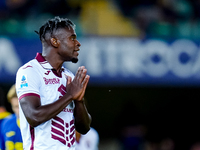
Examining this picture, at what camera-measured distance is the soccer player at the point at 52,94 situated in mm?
3109

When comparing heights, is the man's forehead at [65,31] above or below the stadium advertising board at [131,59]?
above

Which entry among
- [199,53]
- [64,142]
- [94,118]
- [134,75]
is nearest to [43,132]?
[64,142]

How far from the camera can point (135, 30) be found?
9031 millimetres

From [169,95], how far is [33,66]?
7804 millimetres

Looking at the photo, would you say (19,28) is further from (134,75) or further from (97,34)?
(134,75)

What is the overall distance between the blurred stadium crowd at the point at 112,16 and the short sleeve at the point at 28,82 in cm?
528

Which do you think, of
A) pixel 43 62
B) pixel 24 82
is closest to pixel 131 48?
pixel 43 62

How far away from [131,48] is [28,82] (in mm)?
5471

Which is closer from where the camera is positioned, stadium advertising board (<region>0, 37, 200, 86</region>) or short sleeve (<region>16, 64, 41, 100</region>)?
short sleeve (<region>16, 64, 41, 100</region>)

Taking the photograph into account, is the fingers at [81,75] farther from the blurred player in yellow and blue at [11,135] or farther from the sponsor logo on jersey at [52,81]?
the blurred player in yellow and blue at [11,135]

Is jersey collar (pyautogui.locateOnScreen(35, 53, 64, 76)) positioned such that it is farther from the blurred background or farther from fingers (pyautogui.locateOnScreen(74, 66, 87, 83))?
the blurred background

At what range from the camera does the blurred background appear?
27.5 feet

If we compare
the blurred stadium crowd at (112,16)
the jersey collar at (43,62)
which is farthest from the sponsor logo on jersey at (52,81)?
the blurred stadium crowd at (112,16)

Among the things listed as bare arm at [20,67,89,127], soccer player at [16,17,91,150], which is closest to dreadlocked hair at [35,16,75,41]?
soccer player at [16,17,91,150]
